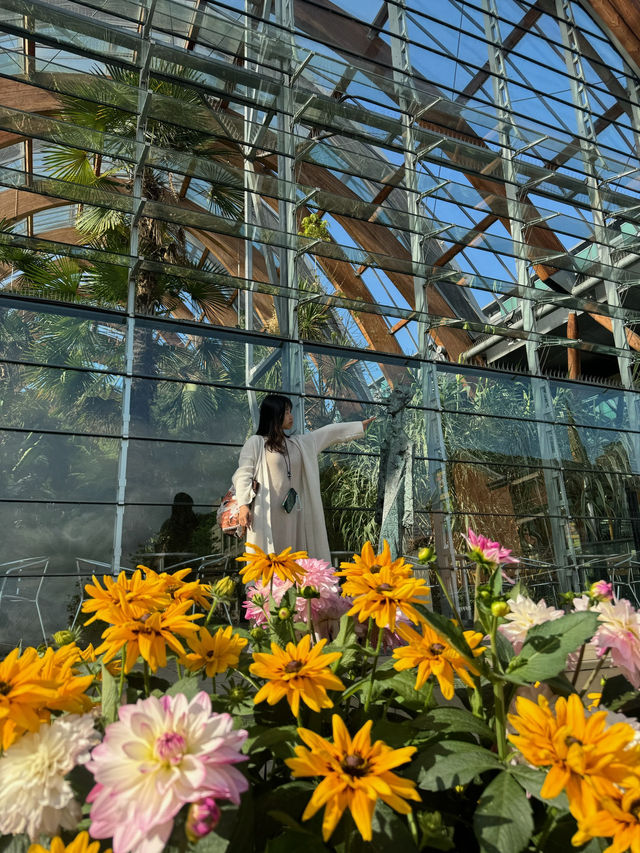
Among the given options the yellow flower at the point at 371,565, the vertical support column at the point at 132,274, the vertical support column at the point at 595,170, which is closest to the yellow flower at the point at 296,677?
the yellow flower at the point at 371,565

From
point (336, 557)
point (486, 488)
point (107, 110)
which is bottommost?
point (336, 557)

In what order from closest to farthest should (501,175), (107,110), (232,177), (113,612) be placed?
(113,612) → (232,177) → (107,110) → (501,175)

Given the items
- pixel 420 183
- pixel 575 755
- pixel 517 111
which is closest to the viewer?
pixel 575 755

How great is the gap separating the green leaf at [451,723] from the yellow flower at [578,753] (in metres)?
0.10

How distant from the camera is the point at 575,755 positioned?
13.8 inches

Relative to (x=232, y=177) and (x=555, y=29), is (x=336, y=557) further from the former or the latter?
(x=555, y=29)

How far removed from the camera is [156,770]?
13.3 inches

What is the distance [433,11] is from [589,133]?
2530 millimetres

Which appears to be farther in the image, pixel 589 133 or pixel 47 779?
pixel 589 133

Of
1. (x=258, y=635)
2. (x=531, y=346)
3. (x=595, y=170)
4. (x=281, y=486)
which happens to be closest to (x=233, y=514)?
(x=281, y=486)

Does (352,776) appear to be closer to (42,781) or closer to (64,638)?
(42,781)

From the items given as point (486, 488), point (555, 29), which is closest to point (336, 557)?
point (486, 488)

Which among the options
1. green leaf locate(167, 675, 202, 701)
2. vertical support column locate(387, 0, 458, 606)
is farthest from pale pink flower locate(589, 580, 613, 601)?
vertical support column locate(387, 0, 458, 606)

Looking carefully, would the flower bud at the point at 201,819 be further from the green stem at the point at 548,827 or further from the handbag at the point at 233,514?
the handbag at the point at 233,514
